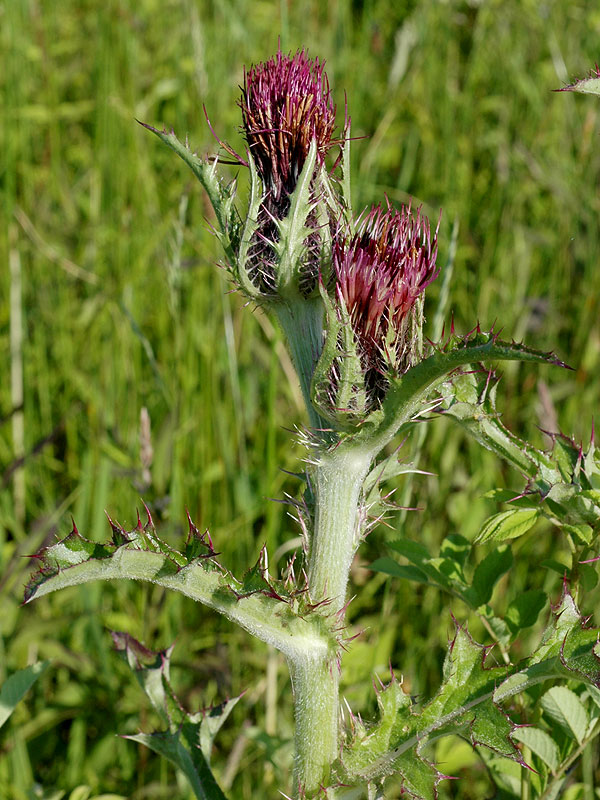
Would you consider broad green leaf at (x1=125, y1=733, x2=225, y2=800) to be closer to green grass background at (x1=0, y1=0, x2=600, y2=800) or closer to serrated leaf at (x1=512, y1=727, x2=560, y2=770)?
green grass background at (x1=0, y1=0, x2=600, y2=800)

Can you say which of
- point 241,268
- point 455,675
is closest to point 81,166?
point 241,268

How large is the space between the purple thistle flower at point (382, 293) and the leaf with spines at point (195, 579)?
1.25ft

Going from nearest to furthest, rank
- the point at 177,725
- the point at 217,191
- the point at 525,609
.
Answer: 1. the point at 217,191
2. the point at 525,609
3. the point at 177,725

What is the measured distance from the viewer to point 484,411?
4.83 ft

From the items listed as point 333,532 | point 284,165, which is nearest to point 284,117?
point 284,165

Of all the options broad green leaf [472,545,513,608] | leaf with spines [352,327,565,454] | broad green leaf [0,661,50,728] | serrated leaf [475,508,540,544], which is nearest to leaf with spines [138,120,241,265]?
leaf with spines [352,327,565,454]

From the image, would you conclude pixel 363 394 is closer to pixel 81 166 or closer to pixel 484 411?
pixel 484 411

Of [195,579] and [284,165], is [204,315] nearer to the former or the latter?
[284,165]

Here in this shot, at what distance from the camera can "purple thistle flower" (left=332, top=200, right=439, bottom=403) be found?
1.29 metres

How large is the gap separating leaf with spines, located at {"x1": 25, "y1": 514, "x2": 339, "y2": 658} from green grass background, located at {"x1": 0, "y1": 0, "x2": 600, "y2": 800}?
1.39ft

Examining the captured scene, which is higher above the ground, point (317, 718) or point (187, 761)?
point (317, 718)

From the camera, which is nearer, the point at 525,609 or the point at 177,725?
the point at 525,609

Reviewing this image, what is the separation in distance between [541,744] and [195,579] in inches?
26.9

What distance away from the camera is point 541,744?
1450 mm
